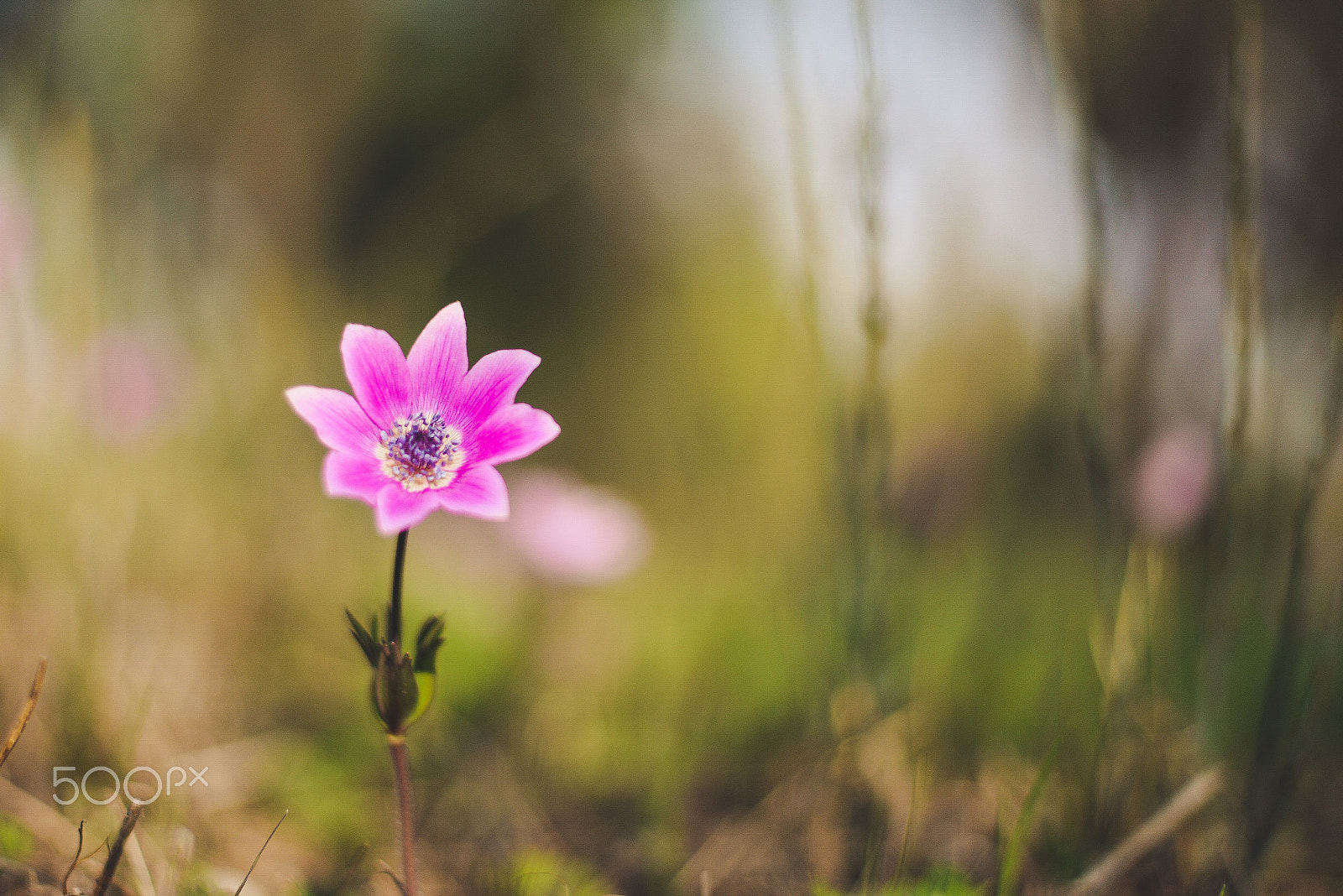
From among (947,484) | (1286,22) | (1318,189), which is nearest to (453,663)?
(947,484)

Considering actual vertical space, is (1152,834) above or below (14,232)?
below

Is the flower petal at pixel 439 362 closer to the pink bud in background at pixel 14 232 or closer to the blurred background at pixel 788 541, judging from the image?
the blurred background at pixel 788 541

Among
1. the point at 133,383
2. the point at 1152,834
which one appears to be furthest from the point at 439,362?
the point at 133,383

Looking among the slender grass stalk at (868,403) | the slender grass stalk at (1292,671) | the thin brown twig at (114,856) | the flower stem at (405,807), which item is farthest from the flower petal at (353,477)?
the slender grass stalk at (1292,671)

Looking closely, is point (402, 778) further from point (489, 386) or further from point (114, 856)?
point (489, 386)

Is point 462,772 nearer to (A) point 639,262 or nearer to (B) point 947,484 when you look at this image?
(B) point 947,484

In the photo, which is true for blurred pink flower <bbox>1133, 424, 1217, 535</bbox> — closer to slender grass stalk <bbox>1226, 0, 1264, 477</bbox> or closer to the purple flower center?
slender grass stalk <bbox>1226, 0, 1264, 477</bbox>

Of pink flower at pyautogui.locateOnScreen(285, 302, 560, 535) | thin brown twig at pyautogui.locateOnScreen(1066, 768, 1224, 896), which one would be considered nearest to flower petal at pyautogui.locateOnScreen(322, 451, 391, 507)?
pink flower at pyautogui.locateOnScreen(285, 302, 560, 535)
